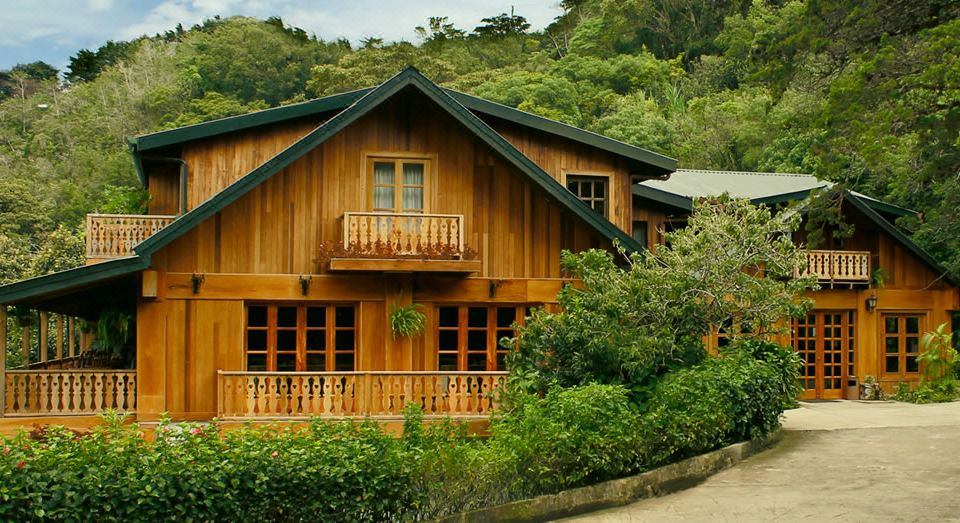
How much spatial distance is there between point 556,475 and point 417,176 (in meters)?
8.83

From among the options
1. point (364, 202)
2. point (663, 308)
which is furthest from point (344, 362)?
point (663, 308)

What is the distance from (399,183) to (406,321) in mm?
2595

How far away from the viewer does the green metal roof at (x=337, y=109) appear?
19422 millimetres

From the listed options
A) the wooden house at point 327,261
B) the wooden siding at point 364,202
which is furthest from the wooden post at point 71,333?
the wooden siding at point 364,202

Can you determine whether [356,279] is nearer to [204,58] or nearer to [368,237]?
[368,237]

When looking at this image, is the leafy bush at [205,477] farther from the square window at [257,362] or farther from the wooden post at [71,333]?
the wooden post at [71,333]

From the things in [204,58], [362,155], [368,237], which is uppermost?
[204,58]

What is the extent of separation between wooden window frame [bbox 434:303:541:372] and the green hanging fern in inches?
25.6

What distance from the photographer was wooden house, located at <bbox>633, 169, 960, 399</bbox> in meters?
25.5

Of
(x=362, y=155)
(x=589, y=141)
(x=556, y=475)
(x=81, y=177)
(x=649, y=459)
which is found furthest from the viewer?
(x=81, y=177)

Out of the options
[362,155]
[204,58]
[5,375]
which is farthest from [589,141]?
Result: [204,58]

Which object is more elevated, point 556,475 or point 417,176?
point 417,176

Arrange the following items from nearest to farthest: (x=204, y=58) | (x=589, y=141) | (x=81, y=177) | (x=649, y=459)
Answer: (x=649, y=459) < (x=589, y=141) < (x=81, y=177) < (x=204, y=58)

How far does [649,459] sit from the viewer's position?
12938mm
